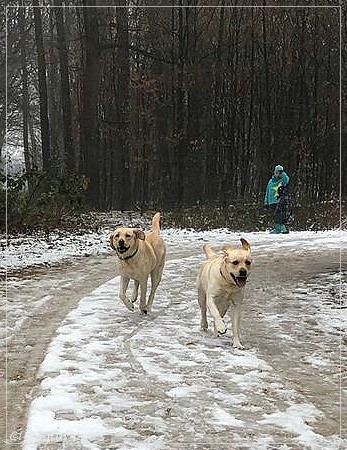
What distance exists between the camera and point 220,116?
27.1 m

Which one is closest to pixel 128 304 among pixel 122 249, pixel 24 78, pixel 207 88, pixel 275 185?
pixel 122 249

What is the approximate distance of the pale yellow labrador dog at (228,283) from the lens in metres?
6.39

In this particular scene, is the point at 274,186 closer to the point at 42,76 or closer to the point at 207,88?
the point at 207,88

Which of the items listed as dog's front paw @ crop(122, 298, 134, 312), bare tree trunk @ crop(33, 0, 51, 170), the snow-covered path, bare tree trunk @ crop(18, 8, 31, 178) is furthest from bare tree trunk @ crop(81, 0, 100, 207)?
dog's front paw @ crop(122, 298, 134, 312)

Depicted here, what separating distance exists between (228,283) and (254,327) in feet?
4.02

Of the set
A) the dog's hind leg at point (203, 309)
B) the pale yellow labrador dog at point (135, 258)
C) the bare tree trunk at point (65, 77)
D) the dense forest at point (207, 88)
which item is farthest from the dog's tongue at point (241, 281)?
the bare tree trunk at point (65, 77)

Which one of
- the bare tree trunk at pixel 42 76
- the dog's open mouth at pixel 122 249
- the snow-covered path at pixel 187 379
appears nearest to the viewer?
the snow-covered path at pixel 187 379

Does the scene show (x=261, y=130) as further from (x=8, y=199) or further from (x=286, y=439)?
(x=286, y=439)

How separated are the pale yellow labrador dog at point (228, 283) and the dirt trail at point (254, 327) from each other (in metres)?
0.44

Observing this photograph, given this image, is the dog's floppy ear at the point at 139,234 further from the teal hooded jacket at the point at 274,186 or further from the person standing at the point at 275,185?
the teal hooded jacket at the point at 274,186

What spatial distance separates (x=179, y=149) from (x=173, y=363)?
21.6 m

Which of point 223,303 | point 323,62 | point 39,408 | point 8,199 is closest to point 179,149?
point 323,62

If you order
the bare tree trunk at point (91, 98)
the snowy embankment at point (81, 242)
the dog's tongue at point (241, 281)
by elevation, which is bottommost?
the snowy embankment at point (81, 242)

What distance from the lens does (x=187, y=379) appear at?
17.9 feet
